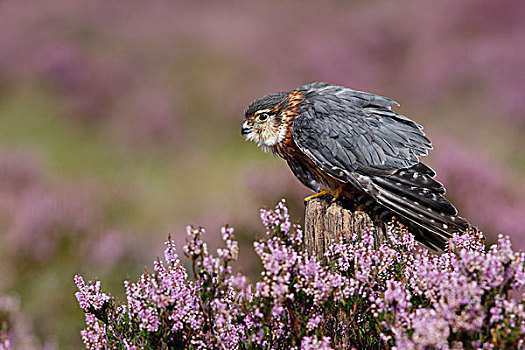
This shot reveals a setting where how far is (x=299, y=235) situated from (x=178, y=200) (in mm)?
6433

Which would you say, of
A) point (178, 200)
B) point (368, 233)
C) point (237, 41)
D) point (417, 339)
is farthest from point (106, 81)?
point (417, 339)

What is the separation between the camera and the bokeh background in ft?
→ 20.2

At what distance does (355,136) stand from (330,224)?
54 centimetres

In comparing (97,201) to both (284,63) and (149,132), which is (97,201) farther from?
(284,63)

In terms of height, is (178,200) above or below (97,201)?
above

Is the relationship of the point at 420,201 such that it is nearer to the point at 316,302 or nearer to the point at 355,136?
the point at 355,136

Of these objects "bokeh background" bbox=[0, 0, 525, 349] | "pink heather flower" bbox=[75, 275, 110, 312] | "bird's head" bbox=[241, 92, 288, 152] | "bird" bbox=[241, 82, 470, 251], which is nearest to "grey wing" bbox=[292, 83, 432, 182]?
"bird" bbox=[241, 82, 470, 251]

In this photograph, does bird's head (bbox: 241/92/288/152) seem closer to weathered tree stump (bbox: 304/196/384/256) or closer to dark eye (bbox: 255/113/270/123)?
dark eye (bbox: 255/113/270/123)

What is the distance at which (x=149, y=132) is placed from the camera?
1061 centimetres

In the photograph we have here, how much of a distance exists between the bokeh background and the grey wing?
252cm

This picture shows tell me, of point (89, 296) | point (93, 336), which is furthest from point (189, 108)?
point (93, 336)

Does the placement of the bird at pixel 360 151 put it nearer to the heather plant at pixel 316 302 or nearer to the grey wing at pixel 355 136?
the grey wing at pixel 355 136

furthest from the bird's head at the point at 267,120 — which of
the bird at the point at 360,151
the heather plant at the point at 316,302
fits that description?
the heather plant at the point at 316,302

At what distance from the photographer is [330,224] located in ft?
9.60
